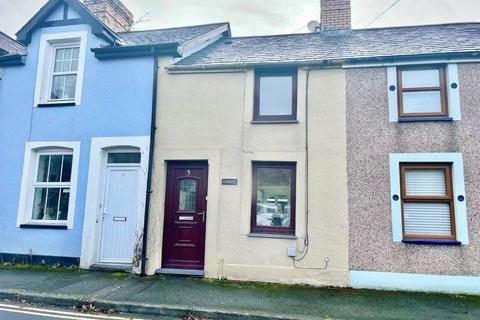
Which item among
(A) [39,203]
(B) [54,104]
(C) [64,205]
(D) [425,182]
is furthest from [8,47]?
(D) [425,182]

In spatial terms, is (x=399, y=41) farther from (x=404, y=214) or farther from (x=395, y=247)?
(x=395, y=247)

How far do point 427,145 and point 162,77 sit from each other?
6405 millimetres

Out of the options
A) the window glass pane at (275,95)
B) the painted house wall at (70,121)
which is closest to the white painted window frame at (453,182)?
the window glass pane at (275,95)

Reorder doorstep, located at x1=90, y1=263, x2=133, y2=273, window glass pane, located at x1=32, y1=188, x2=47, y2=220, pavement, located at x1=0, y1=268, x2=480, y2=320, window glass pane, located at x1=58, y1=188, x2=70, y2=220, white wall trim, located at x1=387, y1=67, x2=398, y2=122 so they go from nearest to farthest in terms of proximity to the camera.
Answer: pavement, located at x1=0, y1=268, x2=480, y2=320 → white wall trim, located at x1=387, y1=67, x2=398, y2=122 → doorstep, located at x1=90, y1=263, x2=133, y2=273 → window glass pane, located at x1=58, y1=188, x2=70, y2=220 → window glass pane, located at x1=32, y1=188, x2=47, y2=220

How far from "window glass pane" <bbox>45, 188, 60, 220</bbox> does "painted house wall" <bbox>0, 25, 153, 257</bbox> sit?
428 millimetres

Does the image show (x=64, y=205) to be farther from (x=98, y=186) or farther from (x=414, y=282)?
(x=414, y=282)

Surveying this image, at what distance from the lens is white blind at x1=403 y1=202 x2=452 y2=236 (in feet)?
23.0

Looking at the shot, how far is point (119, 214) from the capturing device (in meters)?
8.41

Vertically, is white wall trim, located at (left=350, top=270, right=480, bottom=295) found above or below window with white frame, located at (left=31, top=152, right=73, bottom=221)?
below

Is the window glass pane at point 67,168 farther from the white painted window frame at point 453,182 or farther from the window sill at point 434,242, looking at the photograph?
the window sill at point 434,242

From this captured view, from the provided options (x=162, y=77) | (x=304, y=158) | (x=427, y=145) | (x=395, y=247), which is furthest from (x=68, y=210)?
(x=427, y=145)

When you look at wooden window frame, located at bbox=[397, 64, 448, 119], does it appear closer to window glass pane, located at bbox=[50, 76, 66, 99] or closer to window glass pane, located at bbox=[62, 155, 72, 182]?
window glass pane, located at bbox=[62, 155, 72, 182]

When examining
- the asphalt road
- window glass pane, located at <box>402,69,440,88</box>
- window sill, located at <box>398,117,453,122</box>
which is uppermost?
window glass pane, located at <box>402,69,440,88</box>

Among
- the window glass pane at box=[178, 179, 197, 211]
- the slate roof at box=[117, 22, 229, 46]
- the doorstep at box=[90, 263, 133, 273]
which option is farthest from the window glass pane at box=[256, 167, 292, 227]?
the slate roof at box=[117, 22, 229, 46]
